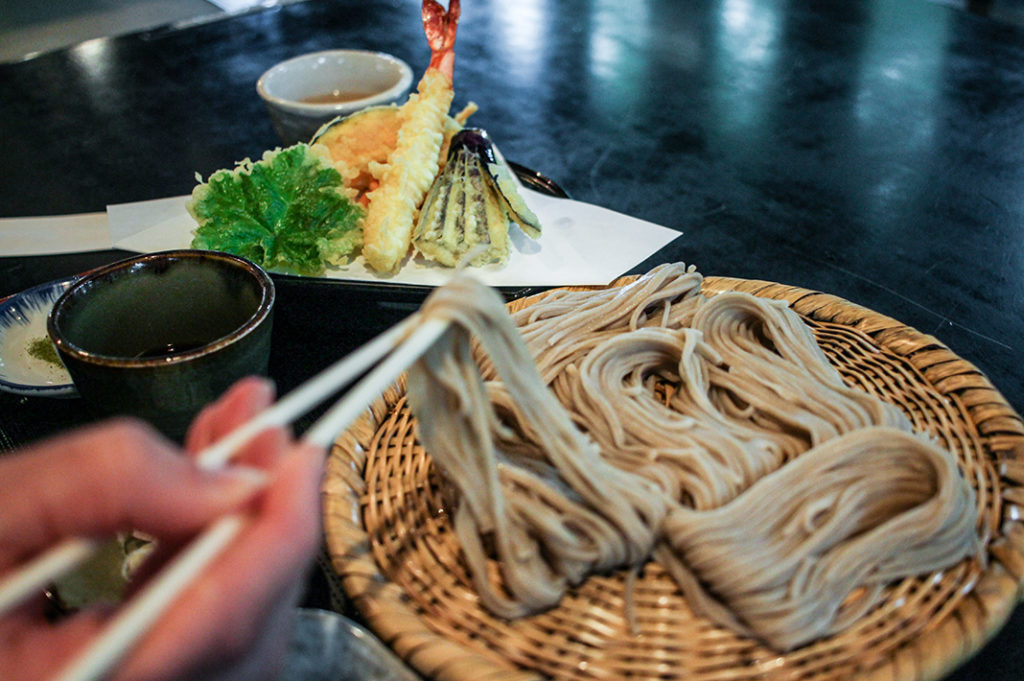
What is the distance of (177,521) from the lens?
0.66 metres

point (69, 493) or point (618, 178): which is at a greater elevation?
point (69, 493)

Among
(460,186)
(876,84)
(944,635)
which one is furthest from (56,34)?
(944,635)

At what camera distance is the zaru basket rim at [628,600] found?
1048 millimetres

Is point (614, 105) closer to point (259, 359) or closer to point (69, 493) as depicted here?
point (259, 359)

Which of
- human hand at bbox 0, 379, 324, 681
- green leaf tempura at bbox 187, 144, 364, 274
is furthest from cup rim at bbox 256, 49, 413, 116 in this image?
human hand at bbox 0, 379, 324, 681

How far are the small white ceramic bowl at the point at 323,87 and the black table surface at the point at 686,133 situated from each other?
36 centimetres

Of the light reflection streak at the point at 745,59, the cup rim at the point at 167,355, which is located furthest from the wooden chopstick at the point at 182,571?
the light reflection streak at the point at 745,59

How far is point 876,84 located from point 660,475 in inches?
111

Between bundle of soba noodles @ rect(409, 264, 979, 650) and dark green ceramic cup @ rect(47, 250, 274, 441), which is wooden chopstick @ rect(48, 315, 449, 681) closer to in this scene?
bundle of soba noodles @ rect(409, 264, 979, 650)

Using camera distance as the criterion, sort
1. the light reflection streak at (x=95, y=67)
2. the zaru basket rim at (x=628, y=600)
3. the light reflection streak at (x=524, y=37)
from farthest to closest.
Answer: the light reflection streak at (x=524, y=37) → the light reflection streak at (x=95, y=67) → the zaru basket rim at (x=628, y=600)

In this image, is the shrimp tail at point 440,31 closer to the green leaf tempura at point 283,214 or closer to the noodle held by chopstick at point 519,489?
the green leaf tempura at point 283,214

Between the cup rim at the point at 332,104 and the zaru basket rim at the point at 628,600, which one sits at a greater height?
the cup rim at the point at 332,104

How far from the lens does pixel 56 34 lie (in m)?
5.09

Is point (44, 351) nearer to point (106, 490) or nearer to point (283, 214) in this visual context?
point (283, 214)
